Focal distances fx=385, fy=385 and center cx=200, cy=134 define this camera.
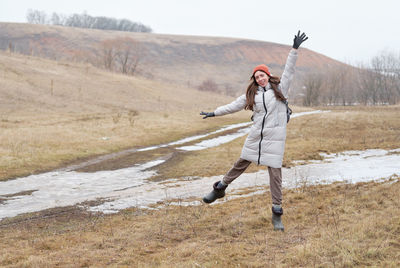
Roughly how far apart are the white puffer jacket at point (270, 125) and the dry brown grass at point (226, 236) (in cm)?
119

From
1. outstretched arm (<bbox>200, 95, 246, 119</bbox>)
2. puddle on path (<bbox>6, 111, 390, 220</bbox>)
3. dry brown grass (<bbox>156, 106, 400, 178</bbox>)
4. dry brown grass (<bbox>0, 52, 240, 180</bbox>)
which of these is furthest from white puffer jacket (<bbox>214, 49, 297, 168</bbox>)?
dry brown grass (<bbox>0, 52, 240, 180</bbox>)

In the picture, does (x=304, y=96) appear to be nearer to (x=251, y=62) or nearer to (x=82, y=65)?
(x=82, y=65)

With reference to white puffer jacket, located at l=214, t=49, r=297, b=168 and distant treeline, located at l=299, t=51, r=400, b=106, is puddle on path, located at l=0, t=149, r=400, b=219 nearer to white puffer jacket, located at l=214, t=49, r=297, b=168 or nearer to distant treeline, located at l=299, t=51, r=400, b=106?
white puffer jacket, located at l=214, t=49, r=297, b=168

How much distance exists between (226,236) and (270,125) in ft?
6.34

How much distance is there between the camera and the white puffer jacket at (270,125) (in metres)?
6.36

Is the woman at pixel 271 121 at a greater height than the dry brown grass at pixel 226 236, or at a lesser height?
greater

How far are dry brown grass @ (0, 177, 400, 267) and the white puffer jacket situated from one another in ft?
3.91

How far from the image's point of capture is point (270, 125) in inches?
251

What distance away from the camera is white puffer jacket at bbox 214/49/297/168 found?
6.36m

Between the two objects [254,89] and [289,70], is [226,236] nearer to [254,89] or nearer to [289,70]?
[254,89]

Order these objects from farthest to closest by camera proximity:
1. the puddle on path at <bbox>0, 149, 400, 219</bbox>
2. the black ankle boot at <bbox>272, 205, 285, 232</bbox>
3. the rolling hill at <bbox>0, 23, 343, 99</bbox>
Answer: the rolling hill at <bbox>0, 23, 343, 99</bbox>
the puddle on path at <bbox>0, 149, 400, 219</bbox>
the black ankle boot at <bbox>272, 205, 285, 232</bbox>

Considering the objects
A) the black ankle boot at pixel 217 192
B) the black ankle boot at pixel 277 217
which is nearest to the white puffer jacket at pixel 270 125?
the black ankle boot at pixel 277 217

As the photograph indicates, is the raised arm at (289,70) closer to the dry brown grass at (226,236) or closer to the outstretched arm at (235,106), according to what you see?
the outstretched arm at (235,106)

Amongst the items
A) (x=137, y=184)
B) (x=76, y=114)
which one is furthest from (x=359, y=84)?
(x=137, y=184)
